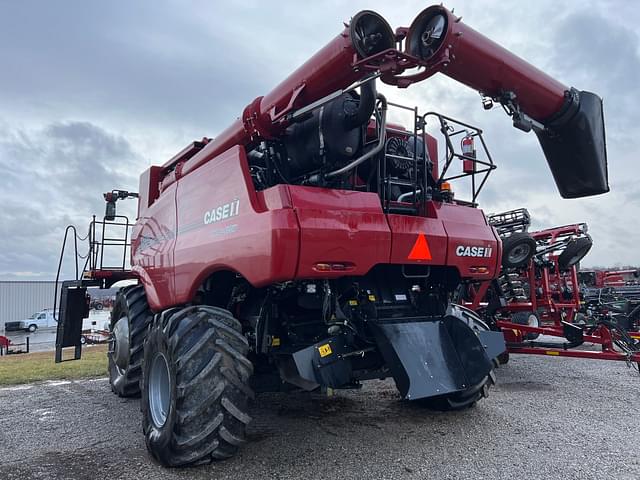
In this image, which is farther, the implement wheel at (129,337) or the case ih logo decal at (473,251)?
the implement wheel at (129,337)

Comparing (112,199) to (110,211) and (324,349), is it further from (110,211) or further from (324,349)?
(324,349)

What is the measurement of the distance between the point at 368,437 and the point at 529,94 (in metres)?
3.21

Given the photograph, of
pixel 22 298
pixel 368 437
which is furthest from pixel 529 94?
pixel 22 298

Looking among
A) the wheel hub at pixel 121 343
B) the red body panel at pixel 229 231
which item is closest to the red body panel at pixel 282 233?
the red body panel at pixel 229 231

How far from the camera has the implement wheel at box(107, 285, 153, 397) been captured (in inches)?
241

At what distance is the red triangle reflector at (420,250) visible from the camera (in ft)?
14.1

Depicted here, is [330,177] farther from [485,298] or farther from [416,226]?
[485,298]

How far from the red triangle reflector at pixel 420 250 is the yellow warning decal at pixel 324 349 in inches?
38.9

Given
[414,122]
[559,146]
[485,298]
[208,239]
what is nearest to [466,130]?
[414,122]

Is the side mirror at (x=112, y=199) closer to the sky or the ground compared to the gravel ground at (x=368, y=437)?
closer to the sky

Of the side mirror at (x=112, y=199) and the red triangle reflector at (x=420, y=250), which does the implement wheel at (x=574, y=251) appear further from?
the side mirror at (x=112, y=199)

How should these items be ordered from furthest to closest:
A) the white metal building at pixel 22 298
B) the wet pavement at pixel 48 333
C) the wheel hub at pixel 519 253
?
the white metal building at pixel 22 298 → the wet pavement at pixel 48 333 → the wheel hub at pixel 519 253

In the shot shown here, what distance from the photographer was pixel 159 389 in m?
4.37

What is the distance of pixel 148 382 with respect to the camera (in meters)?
4.39
